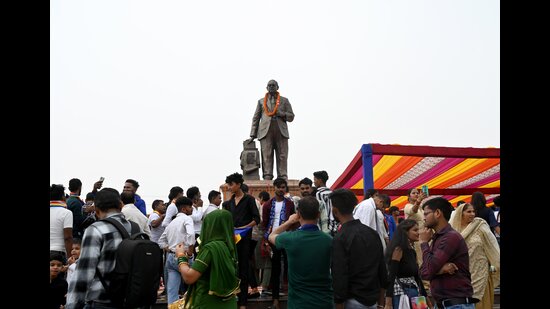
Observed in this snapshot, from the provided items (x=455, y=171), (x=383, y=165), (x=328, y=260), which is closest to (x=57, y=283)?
(x=328, y=260)

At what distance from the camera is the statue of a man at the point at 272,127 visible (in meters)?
13.7

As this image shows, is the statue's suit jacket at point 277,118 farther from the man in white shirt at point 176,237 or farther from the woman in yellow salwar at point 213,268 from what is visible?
the woman in yellow salwar at point 213,268

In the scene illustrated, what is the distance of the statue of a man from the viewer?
13.7 m

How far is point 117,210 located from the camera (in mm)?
4809

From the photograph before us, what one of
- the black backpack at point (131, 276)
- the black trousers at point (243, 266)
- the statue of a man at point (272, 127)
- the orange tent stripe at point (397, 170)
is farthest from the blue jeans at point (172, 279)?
the statue of a man at point (272, 127)

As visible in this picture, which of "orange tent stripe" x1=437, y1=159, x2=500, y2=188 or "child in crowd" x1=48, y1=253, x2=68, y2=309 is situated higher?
"orange tent stripe" x1=437, y1=159, x2=500, y2=188

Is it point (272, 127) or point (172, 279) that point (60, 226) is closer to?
point (172, 279)

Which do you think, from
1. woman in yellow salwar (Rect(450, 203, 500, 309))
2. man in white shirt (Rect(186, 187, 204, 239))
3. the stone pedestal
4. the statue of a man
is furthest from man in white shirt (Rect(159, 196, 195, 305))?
the statue of a man

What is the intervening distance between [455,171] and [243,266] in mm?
7025

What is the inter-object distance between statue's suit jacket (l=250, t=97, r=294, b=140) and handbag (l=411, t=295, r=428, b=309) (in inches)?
318

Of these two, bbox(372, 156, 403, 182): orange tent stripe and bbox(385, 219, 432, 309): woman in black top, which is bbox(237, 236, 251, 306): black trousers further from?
bbox(372, 156, 403, 182): orange tent stripe
